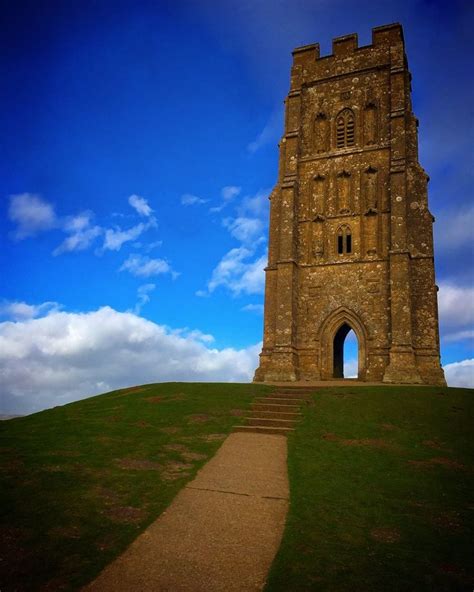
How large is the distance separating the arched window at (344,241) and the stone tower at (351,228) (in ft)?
0.24

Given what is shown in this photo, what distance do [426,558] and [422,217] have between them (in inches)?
981

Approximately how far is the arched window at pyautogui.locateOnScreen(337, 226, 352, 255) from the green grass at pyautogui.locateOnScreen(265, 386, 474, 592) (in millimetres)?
14198

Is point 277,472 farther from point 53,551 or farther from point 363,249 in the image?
point 363,249

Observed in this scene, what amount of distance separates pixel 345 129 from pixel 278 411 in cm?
2326

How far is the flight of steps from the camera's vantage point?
1616 centimetres

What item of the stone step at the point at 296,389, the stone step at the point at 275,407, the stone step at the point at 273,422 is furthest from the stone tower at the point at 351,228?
the stone step at the point at 273,422

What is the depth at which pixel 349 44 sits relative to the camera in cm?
3381

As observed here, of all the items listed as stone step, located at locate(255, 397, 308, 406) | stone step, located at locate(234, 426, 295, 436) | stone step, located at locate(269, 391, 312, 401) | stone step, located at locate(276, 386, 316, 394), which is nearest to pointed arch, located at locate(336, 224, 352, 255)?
stone step, located at locate(276, 386, 316, 394)

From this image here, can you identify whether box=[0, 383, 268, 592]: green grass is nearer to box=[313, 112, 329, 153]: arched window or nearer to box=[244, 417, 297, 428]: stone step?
box=[244, 417, 297, 428]: stone step

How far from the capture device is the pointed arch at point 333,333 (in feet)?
93.7

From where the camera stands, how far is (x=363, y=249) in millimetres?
30109

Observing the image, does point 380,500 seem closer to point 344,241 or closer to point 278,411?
point 278,411

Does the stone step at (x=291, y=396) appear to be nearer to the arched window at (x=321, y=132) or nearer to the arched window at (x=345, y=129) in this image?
the arched window at (x=321, y=132)

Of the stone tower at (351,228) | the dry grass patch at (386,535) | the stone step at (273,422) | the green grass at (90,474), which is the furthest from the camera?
the stone tower at (351,228)
